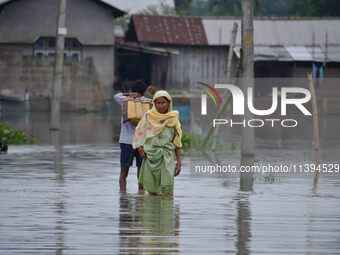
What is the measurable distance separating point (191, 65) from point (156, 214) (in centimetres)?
3591

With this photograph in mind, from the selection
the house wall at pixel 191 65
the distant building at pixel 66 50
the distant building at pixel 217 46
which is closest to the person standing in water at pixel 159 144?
the distant building at pixel 66 50

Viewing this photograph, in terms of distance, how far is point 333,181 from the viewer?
57.0 feet

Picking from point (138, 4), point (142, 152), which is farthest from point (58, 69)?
point (138, 4)

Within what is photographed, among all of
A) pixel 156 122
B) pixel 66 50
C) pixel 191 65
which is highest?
pixel 66 50

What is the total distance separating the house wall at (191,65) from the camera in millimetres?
48219

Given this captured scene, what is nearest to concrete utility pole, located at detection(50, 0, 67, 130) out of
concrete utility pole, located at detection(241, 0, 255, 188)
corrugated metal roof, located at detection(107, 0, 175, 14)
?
concrete utility pole, located at detection(241, 0, 255, 188)

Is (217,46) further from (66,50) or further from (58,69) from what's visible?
(58,69)

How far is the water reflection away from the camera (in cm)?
1039

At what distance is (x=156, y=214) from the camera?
42.3ft

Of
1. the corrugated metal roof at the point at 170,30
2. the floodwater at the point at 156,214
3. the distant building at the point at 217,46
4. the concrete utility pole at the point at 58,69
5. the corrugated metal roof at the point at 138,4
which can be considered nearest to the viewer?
the floodwater at the point at 156,214

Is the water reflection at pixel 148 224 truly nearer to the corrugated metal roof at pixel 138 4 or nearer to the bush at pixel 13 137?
the bush at pixel 13 137

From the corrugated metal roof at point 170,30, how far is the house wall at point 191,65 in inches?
18.5

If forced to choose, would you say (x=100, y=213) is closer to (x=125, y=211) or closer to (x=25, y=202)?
(x=125, y=211)

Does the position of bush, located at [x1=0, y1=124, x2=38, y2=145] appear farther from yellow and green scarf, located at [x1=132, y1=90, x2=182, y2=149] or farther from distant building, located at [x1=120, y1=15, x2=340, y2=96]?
distant building, located at [x1=120, y1=15, x2=340, y2=96]
